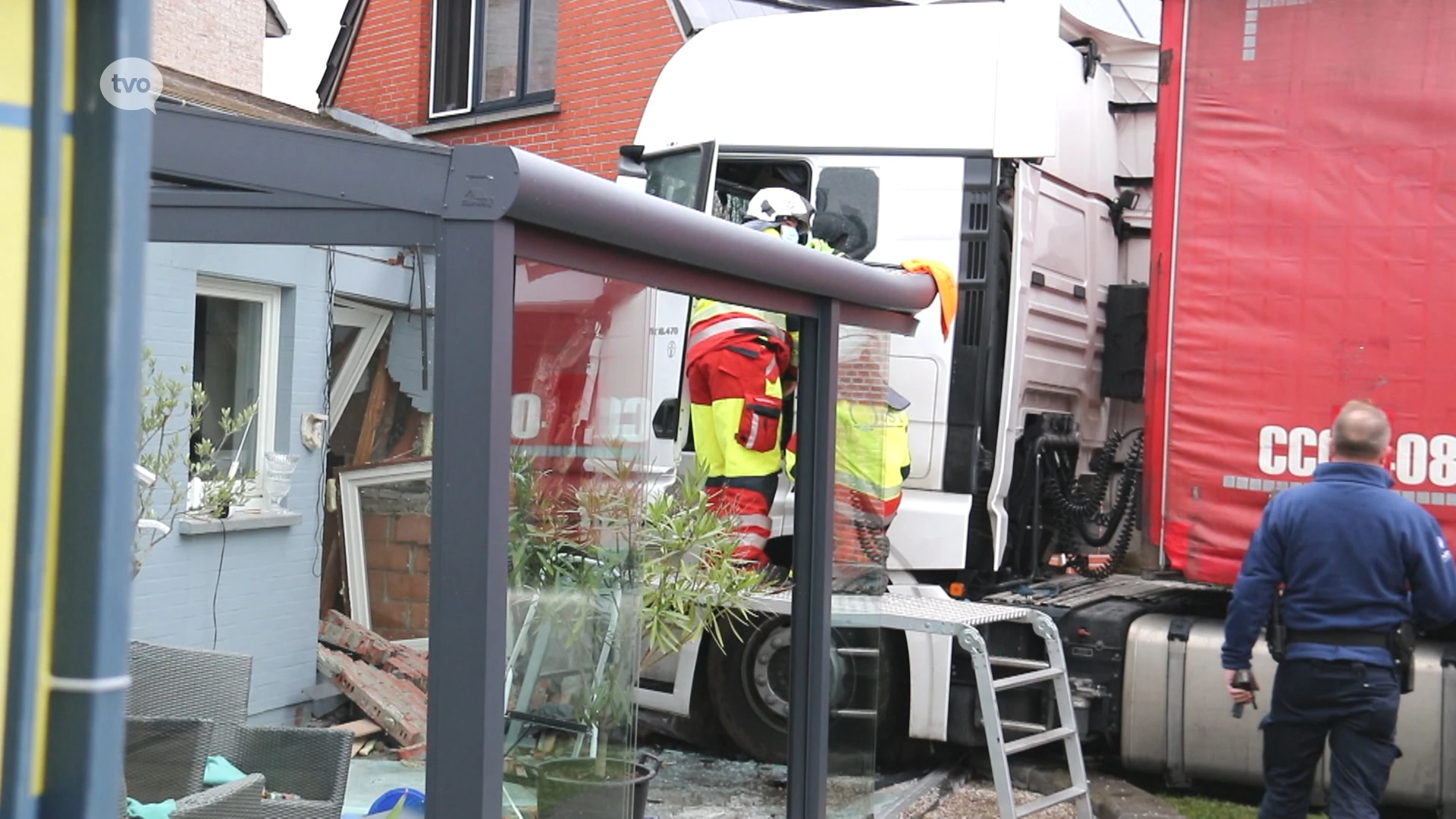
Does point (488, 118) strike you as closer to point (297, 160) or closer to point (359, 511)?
point (359, 511)

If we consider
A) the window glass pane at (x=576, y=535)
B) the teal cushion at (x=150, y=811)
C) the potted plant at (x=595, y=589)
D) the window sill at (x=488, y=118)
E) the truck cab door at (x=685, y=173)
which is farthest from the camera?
the window sill at (x=488, y=118)

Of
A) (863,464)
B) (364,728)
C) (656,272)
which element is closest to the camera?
(656,272)

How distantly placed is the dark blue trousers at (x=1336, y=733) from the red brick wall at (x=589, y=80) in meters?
7.28

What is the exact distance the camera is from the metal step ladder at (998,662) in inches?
191

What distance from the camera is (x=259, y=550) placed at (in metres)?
6.56

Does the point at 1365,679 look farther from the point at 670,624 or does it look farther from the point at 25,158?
the point at 25,158

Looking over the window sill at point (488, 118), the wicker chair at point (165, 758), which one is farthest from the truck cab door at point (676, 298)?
the window sill at point (488, 118)

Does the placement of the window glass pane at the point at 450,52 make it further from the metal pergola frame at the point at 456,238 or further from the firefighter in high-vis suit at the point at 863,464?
the metal pergola frame at the point at 456,238

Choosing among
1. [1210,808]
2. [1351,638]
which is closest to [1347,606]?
[1351,638]

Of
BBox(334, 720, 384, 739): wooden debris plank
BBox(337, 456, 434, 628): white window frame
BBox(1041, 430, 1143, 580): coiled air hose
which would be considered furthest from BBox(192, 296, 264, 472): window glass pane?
BBox(1041, 430, 1143, 580): coiled air hose

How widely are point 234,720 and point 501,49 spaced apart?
934 cm

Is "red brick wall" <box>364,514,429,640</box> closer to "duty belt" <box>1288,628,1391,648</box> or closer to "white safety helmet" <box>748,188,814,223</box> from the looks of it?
"white safety helmet" <box>748,188,814,223</box>

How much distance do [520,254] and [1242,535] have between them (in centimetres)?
378

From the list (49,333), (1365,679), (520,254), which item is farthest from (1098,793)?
(49,333)
